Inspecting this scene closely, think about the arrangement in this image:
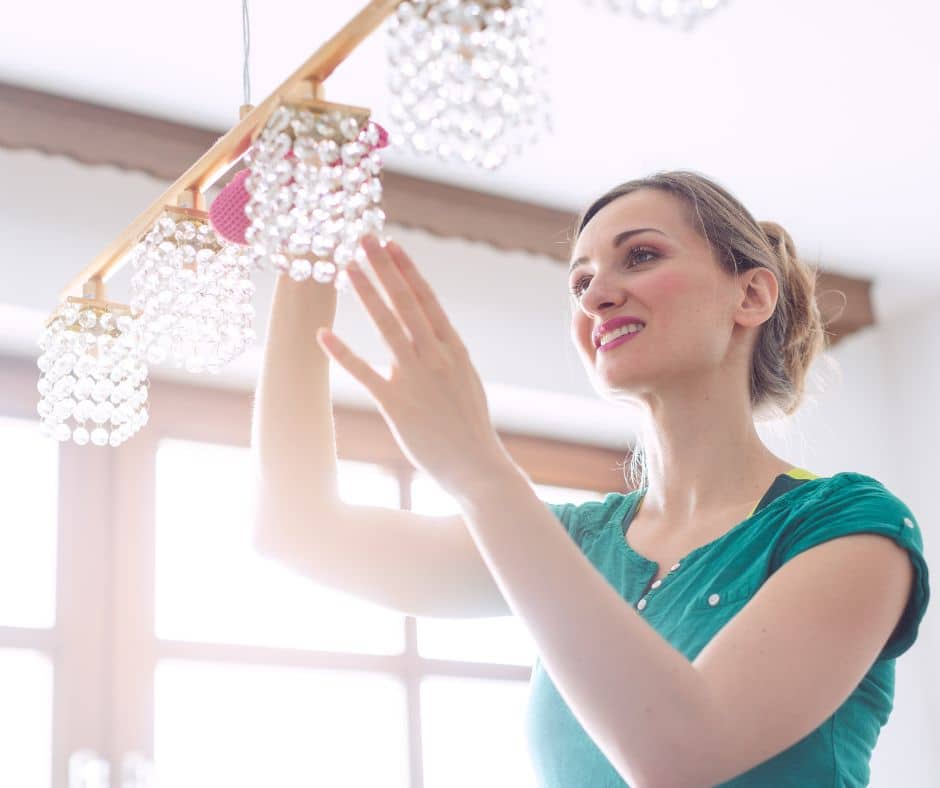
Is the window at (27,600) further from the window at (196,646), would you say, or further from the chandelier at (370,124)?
the chandelier at (370,124)

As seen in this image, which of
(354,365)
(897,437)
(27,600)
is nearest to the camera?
(354,365)

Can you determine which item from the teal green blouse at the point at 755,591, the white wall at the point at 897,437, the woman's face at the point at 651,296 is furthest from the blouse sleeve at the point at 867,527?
the white wall at the point at 897,437

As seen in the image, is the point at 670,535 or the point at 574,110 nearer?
the point at 670,535

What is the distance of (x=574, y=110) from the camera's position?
3.47 metres

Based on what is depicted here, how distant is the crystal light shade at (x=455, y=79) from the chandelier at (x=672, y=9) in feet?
0.33

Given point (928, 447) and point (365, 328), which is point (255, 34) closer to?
point (365, 328)

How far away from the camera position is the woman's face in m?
1.65

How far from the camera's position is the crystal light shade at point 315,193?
1122mm

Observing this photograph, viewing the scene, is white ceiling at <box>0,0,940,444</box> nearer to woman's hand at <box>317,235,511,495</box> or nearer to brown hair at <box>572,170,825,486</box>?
brown hair at <box>572,170,825,486</box>

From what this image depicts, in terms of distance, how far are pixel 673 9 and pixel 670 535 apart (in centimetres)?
76

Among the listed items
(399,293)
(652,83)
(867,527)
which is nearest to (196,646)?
(652,83)

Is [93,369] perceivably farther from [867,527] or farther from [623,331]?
[867,527]

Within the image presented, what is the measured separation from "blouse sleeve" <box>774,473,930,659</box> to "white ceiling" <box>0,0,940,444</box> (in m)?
1.59

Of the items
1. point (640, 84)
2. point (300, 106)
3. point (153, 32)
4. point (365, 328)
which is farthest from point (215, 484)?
point (300, 106)
